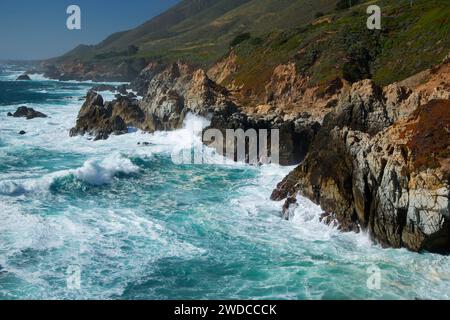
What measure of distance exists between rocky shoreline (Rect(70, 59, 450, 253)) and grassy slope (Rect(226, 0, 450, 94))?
989 cm

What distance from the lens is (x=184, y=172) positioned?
39.2m

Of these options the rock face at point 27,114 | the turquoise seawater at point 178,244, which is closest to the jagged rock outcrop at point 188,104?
the turquoise seawater at point 178,244

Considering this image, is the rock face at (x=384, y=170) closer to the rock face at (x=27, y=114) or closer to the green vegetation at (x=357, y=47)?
the green vegetation at (x=357, y=47)

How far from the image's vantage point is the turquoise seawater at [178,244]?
19.2m

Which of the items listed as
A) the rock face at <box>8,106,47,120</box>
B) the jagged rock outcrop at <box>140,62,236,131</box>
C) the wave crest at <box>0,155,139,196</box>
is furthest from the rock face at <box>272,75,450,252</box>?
the rock face at <box>8,106,47,120</box>

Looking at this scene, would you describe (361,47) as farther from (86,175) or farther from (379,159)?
(379,159)

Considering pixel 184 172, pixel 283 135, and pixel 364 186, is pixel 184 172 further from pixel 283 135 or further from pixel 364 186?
pixel 364 186

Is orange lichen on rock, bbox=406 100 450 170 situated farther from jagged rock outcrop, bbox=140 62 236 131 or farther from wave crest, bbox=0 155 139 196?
jagged rock outcrop, bbox=140 62 236 131

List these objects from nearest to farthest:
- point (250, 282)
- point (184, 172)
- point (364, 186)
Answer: point (250, 282) → point (364, 186) → point (184, 172)

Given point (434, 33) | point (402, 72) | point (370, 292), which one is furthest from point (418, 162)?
point (434, 33)

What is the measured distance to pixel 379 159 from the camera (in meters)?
23.5

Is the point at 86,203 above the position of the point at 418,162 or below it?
below

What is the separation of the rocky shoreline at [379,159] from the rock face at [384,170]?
0.04m

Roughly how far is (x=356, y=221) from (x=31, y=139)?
1600 inches
